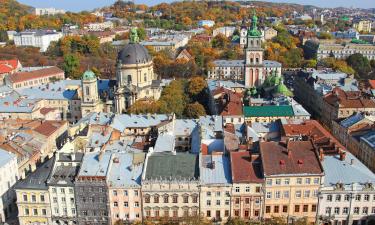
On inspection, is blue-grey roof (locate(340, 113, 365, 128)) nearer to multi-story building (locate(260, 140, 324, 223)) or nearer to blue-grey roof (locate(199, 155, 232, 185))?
multi-story building (locate(260, 140, 324, 223))

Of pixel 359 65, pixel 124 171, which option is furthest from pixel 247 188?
pixel 359 65

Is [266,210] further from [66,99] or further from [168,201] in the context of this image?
[66,99]

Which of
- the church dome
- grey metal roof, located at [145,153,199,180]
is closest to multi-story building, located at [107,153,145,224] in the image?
grey metal roof, located at [145,153,199,180]

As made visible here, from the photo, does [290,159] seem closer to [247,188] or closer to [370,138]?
[247,188]

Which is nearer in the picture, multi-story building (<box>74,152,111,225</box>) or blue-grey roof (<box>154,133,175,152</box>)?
multi-story building (<box>74,152,111,225</box>)

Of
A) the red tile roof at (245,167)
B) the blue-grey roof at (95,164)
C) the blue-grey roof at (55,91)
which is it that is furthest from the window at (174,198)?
the blue-grey roof at (55,91)
